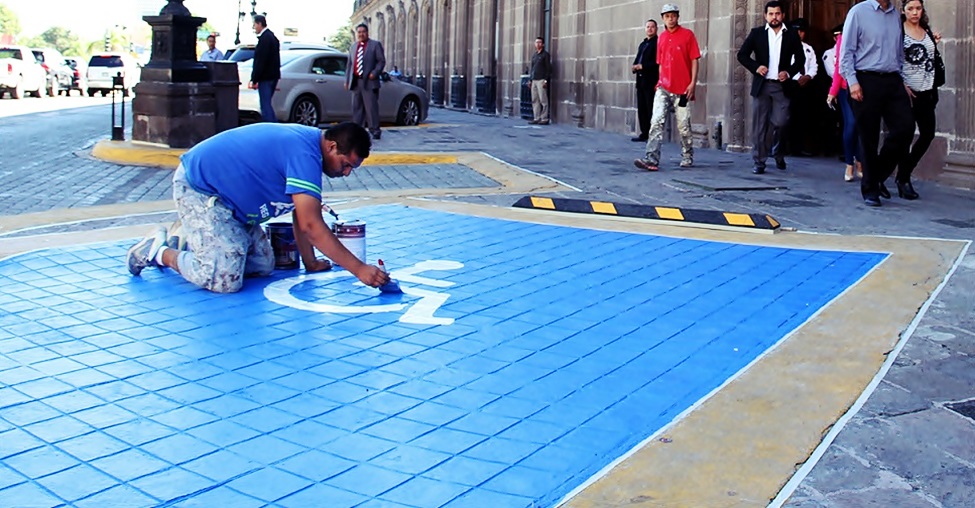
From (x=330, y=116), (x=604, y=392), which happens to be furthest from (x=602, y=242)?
(x=330, y=116)

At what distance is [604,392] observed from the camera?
4.25m

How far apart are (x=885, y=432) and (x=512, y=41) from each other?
86.4 ft

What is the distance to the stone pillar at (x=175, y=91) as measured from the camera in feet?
46.7

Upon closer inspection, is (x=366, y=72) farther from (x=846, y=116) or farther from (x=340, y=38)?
(x=340, y=38)

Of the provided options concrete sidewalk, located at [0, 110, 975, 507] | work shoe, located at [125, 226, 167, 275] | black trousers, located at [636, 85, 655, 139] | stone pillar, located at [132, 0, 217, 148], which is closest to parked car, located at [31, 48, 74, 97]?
concrete sidewalk, located at [0, 110, 975, 507]

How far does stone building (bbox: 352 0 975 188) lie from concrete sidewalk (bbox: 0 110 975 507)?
0.61 metres

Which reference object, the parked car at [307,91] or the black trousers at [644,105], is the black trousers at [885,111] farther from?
the parked car at [307,91]

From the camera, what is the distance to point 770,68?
1219 centimetres

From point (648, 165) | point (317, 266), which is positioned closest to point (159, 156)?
point (648, 165)

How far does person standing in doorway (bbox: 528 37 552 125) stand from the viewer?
79.8ft

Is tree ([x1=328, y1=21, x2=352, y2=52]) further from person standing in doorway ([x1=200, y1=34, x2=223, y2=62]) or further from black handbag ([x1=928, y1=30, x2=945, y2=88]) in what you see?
black handbag ([x1=928, y1=30, x2=945, y2=88])

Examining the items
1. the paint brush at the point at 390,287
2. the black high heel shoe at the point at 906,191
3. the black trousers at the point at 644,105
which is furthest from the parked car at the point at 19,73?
the paint brush at the point at 390,287

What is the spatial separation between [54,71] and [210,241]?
139 ft

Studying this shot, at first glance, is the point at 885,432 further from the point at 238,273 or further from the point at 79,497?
the point at 238,273
